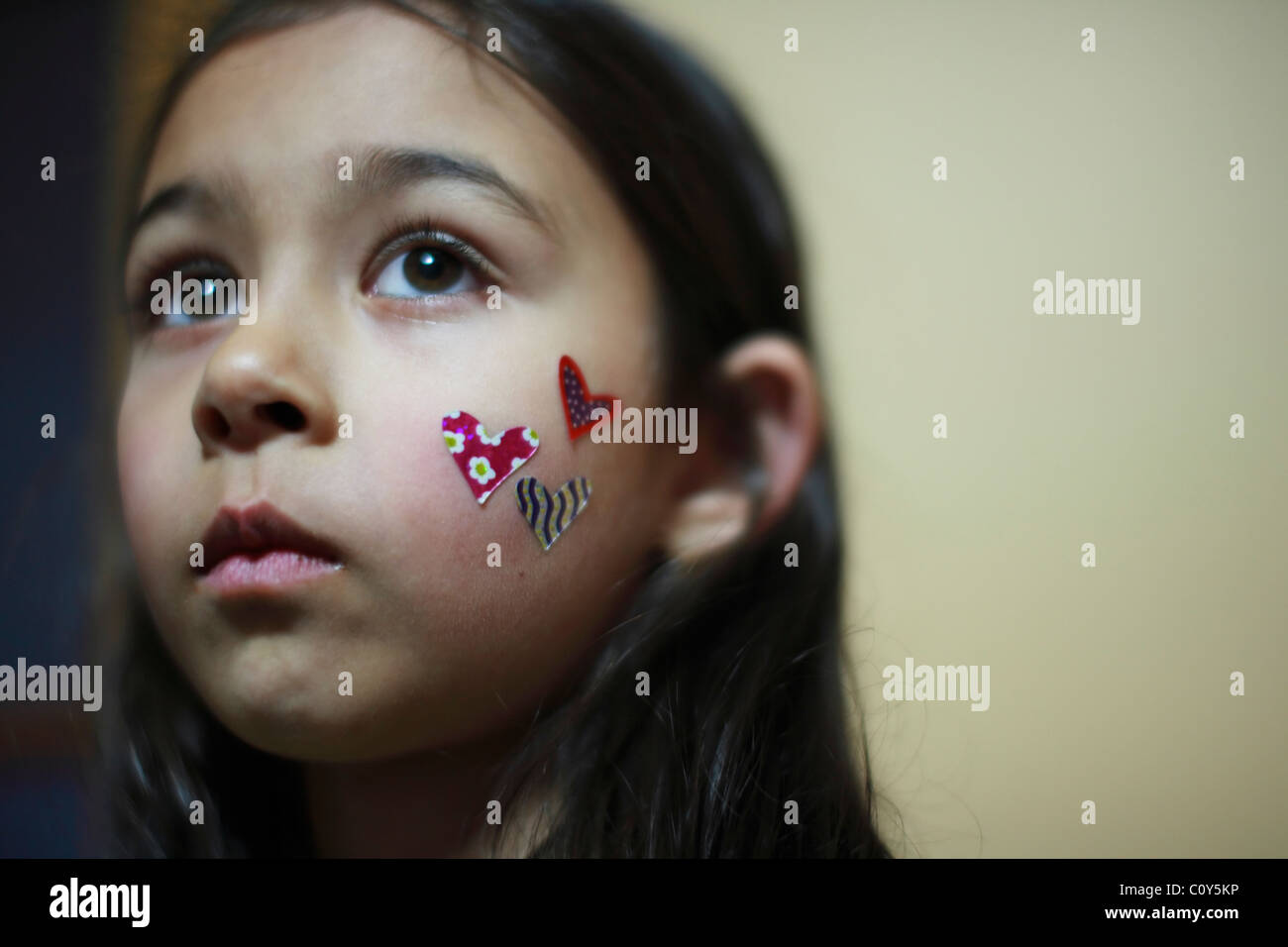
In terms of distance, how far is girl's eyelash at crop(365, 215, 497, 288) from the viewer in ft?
3.44

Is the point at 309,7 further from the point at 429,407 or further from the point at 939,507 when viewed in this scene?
the point at 939,507

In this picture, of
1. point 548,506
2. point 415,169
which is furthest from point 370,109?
point 548,506

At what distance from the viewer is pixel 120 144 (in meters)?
1.25

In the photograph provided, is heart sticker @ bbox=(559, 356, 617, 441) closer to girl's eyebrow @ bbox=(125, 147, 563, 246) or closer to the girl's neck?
girl's eyebrow @ bbox=(125, 147, 563, 246)

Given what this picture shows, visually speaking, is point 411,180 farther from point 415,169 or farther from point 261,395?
point 261,395

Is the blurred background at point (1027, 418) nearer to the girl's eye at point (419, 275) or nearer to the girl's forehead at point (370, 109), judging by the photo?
the girl's forehead at point (370, 109)

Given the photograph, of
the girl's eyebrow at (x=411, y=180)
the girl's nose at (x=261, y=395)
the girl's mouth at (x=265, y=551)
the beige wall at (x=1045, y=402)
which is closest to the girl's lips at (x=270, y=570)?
the girl's mouth at (x=265, y=551)

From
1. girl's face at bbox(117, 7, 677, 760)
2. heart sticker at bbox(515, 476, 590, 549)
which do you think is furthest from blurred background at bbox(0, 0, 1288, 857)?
heart sticker at bbox(515, 476, 590, 549)

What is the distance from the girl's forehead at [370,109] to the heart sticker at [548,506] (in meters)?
0.30

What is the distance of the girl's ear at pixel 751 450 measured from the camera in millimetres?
1133

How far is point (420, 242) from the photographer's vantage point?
106cm

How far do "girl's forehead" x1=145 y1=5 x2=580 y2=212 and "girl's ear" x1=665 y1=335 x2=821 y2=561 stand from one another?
29 centimetres
